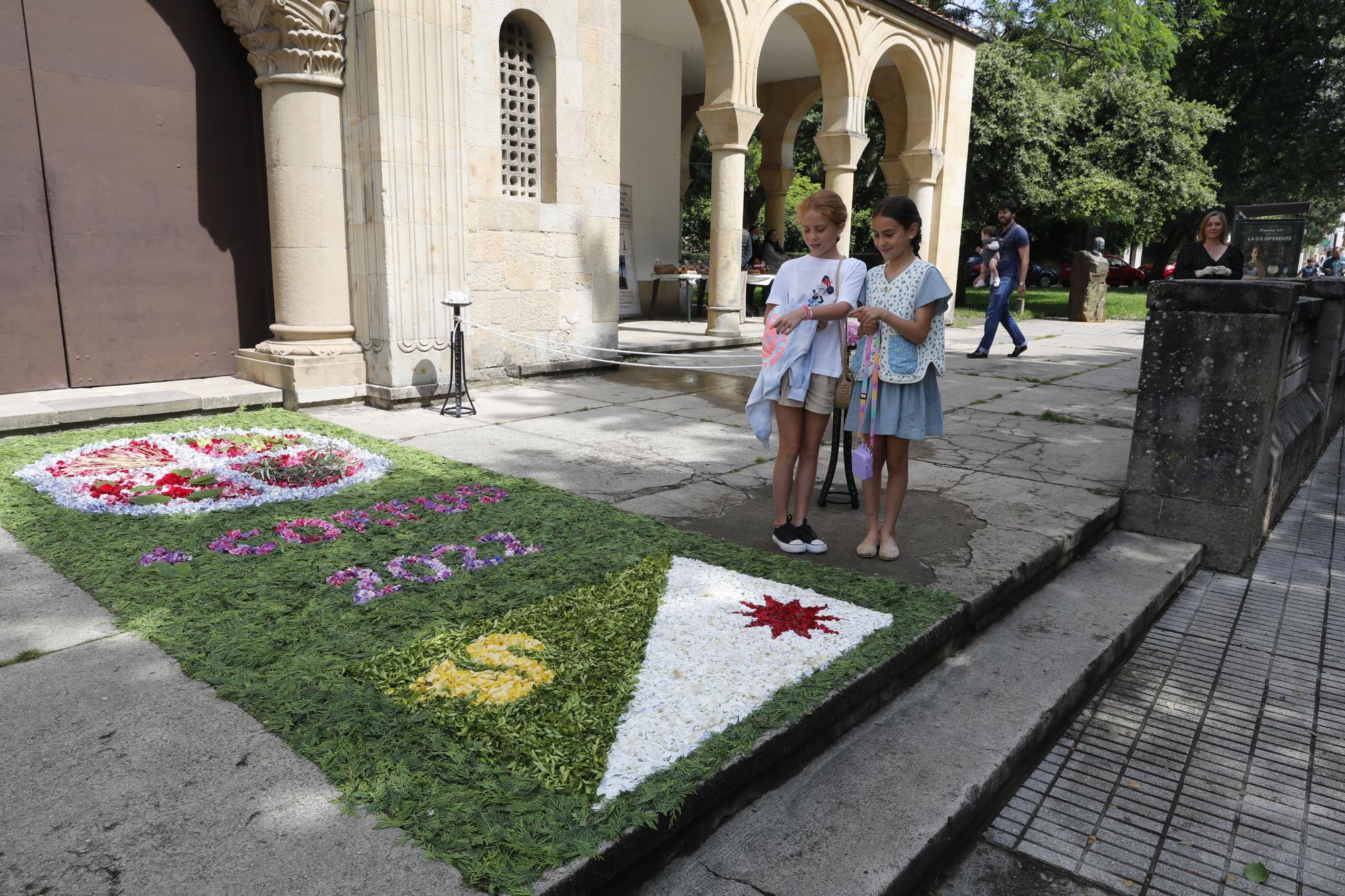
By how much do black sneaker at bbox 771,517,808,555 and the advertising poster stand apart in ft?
31.7

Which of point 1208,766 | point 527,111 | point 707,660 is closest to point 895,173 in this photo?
point 527,111

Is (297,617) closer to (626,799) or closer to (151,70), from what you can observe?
(626,799)

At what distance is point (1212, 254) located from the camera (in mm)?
7059

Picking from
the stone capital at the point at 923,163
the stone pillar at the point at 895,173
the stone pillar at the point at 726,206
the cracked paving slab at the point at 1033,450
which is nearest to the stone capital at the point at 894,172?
the stone pillar at the point at 895,173

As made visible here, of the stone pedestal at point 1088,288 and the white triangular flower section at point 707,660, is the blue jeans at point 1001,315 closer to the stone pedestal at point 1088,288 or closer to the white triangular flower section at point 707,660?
the stone pedestal at point 1088,288

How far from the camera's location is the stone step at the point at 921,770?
204cm

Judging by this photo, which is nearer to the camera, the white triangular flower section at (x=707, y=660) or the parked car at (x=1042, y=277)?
the white triangular flower section at (x=707, y=660)

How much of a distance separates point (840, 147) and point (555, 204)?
6120 millimetres

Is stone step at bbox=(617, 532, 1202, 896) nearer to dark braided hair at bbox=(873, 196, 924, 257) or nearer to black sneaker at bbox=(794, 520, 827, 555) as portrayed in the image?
black sneaker at bbox=(794, 520, 827, 555)

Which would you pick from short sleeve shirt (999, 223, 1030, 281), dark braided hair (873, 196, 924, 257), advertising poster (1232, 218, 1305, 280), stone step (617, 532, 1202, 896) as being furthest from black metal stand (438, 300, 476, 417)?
advertising poster (1232, 218, 1305, 280)

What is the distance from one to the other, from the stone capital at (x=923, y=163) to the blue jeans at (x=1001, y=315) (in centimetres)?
425

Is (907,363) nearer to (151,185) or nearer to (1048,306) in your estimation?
(151,185)

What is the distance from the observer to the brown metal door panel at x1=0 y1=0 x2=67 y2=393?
594cm

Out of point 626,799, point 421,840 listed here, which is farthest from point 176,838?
point 626,799
